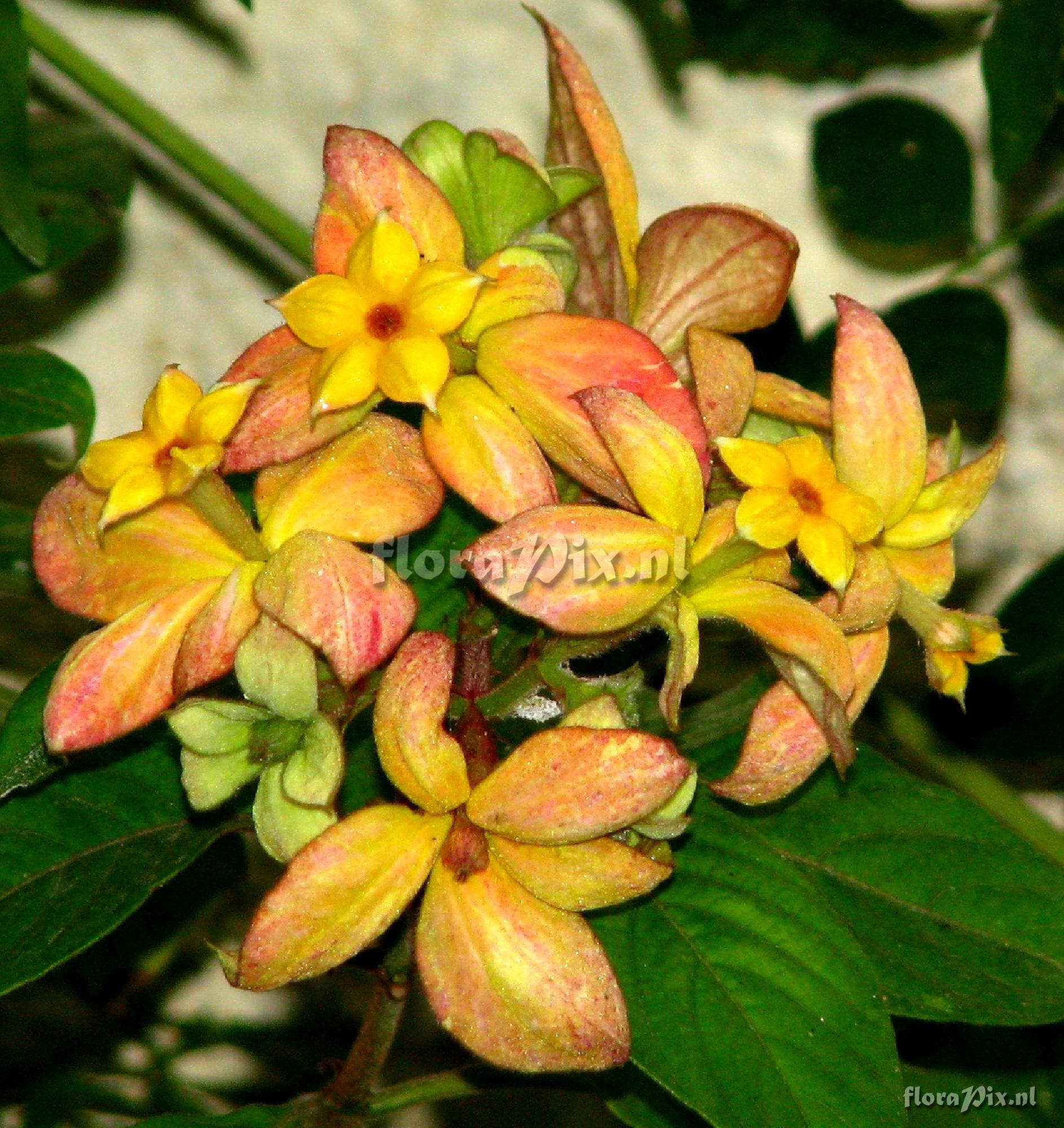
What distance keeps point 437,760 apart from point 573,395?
0.54 ft

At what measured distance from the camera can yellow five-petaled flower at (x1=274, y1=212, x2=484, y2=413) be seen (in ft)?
1.94

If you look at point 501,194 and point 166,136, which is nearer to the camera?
point 501,194

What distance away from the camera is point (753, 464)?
0.59 meters

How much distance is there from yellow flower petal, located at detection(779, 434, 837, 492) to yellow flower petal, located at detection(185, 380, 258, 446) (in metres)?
0.23

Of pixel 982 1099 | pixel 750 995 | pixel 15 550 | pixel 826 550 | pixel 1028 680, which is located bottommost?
pixel 982 1099

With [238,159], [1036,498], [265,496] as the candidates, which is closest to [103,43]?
[238,159]

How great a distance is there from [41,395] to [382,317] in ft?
1.15

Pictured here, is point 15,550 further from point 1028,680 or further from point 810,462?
point 1028,680

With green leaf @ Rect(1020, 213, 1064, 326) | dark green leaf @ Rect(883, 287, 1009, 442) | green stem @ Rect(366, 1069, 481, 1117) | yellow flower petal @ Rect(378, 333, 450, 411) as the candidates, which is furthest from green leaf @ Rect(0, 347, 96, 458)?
green leaf @ Rect(1020, 213, 1064, 326)

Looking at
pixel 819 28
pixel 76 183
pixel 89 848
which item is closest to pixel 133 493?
pixel 89 848

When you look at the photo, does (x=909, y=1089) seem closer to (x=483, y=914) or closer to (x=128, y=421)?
(x=483, y=914)

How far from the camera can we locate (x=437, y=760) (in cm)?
55

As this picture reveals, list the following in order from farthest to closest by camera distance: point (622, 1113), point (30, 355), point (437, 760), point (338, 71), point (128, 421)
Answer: point (128, 421) → point (338, 71) → point (30, 355) → point (622, 1113) → point (437, 760)

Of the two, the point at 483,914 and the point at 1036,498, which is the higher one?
the point at 483,914
